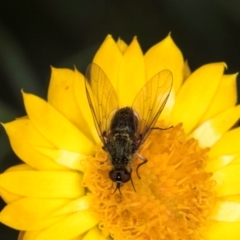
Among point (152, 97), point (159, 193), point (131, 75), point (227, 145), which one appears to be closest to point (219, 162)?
point (227, 145)

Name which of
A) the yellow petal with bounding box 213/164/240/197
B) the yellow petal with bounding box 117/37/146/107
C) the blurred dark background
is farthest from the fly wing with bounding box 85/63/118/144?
the blurred dark background

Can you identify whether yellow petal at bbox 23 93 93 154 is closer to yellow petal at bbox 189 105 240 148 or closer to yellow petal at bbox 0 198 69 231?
yellow petal at bbox 0 198 69 231

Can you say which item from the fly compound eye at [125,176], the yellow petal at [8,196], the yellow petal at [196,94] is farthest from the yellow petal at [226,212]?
the yellow petal at [8,196]

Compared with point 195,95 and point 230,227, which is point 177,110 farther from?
point 230,227

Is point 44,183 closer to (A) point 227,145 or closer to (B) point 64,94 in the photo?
(B) point 64,94

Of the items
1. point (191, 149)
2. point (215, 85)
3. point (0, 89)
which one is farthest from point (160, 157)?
point (0, 89)

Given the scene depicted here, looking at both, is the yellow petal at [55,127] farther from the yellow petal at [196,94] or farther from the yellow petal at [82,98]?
the yellow petal at [196,94]
